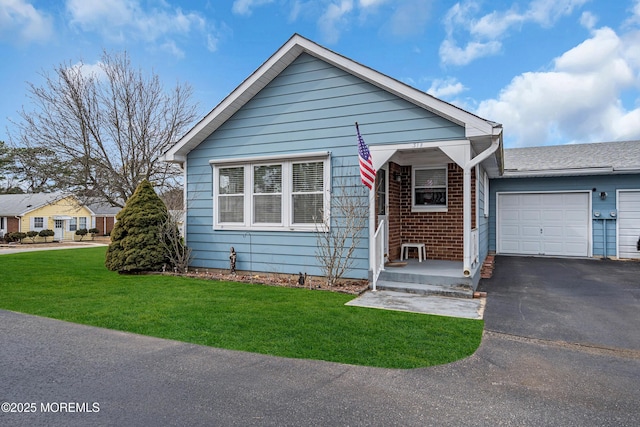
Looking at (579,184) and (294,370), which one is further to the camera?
(579,184)

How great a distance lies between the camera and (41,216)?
3108 centimetres

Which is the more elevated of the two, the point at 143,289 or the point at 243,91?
the point at 243,91

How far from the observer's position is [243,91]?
28.3 feet

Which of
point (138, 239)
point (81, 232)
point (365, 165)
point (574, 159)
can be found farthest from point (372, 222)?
point (81, 232)

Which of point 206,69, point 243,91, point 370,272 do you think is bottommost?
point 370,272

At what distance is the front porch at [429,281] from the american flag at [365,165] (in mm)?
1849

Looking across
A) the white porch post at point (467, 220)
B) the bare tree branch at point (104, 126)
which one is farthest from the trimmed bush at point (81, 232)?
the white porch post at point (467, 220)

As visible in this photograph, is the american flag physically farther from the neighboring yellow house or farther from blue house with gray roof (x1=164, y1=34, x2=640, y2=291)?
the neighboring yellow house

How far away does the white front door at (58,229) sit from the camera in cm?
3209

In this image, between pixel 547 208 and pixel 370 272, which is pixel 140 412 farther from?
pixel 547 208

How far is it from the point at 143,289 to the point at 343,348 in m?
4.88

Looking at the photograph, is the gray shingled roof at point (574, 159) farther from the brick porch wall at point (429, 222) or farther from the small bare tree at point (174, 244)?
the small bare tree at point (174, 244)

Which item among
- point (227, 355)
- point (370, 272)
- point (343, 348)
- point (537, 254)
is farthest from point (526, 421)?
point (537, 254)

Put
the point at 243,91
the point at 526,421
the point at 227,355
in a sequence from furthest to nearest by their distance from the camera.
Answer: the point at 243,91 → the point at 227,355 → the point at 526,421
